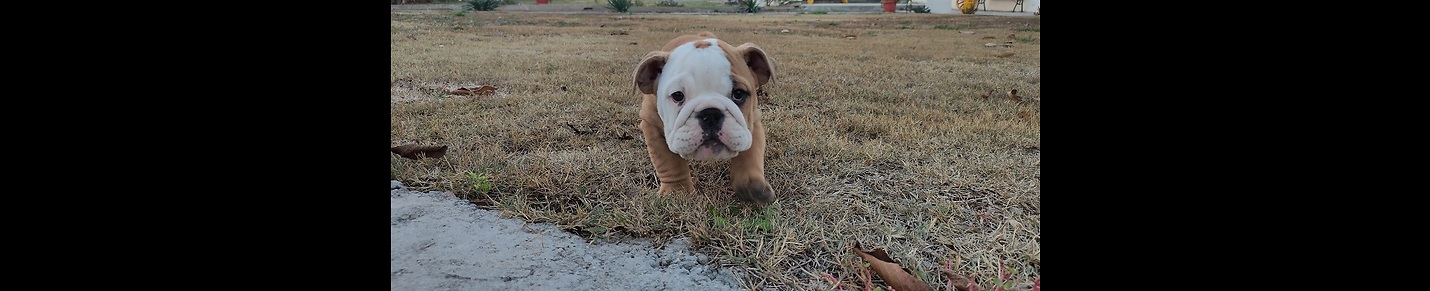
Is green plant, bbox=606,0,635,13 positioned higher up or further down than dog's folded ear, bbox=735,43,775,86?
higher up

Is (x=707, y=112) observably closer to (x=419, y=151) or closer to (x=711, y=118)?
(x=711, y=118)

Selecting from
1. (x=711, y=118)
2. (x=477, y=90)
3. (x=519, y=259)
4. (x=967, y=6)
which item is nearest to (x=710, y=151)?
(x=711, y=118)

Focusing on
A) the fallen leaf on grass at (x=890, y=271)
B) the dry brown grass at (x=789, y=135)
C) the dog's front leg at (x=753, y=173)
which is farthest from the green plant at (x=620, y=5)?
the fallen leaf on grass at (x=890, y=271)

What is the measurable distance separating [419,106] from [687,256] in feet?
1.65

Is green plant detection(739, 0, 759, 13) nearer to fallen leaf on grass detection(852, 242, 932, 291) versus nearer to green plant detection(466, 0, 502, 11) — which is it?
green plant detection(466, 0, 502, 11)

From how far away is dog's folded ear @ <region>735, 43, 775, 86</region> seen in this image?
0.96 m

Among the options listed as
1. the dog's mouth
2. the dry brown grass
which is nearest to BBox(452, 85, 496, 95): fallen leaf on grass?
the dry brown grass

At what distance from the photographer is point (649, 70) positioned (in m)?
0.96

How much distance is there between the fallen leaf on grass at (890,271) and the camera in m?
0.67

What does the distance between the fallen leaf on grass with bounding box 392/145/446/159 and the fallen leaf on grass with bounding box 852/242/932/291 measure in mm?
559

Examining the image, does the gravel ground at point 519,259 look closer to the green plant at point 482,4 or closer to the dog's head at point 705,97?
the dog's head at point 705,97

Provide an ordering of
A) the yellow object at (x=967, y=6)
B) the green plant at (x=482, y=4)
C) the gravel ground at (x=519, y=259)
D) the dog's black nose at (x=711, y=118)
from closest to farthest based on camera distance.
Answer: the gravel ground at (x=519, y=259), the dog's black nose at (x=711, y=118), the green plant at (x=482, y=4), the yellow object at (x=967, y=6)

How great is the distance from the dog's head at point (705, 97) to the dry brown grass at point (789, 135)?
0.07 metres

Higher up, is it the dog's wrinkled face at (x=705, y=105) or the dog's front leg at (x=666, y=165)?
the dog's wrinkled face at (x=705, y=105)
